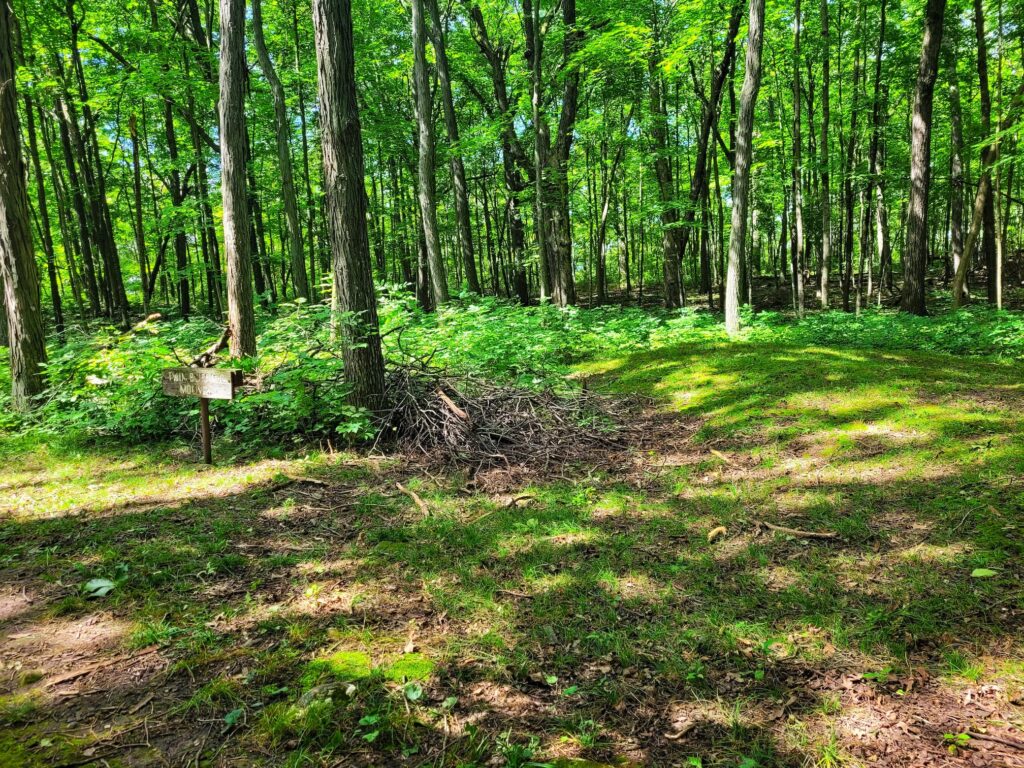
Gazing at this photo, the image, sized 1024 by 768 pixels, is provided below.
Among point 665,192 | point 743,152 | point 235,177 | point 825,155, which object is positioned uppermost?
point 825,155

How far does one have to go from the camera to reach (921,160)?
11.7 metres

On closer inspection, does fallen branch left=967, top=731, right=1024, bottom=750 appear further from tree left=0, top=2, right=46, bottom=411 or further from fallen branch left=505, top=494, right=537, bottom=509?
→ tree left=0, top=2, right=46, bottom=411

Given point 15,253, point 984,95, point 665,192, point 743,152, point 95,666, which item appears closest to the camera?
point 95,666

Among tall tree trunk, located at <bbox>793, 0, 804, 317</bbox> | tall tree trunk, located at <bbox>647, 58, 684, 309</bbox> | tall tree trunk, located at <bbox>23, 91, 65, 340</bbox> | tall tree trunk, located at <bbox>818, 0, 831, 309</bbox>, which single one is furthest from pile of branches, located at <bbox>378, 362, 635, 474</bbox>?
tall tree trunk, located at <bbox>818, 0, 831, 309</bbox>

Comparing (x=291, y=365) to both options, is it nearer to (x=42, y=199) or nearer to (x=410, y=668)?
(x=410, y=668)

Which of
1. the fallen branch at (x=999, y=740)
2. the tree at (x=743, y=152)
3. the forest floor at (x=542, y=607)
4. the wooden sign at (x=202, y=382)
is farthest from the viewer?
the tree at (x=743, y=152)

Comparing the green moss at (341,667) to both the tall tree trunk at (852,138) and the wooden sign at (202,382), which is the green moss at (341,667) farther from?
the tall tree trunk at (852,138)

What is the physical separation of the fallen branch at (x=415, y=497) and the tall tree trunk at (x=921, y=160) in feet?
41.1

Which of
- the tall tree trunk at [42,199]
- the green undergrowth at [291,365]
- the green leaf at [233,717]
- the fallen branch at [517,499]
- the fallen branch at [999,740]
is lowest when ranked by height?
the fallen branch at [999,740]

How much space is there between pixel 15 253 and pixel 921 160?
A: 662 inches

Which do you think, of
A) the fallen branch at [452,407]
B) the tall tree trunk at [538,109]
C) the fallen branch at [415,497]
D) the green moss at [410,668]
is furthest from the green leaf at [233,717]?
the tall tree trunk at [538,109]

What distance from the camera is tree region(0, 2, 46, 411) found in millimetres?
7059

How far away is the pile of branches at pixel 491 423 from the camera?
5.59 m

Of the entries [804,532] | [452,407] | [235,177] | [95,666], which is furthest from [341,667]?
[235,177]
